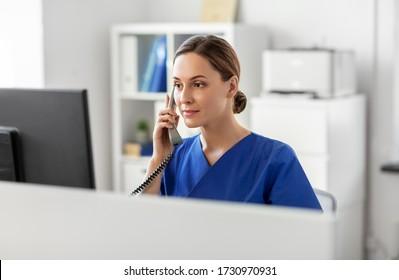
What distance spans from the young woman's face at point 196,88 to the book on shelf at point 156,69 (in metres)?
2.65

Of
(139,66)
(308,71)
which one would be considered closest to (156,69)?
(139,66)

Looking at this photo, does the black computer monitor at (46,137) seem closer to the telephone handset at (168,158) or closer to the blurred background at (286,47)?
the telephone handset at (168,158)

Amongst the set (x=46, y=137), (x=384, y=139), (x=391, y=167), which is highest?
(x=46, y=137)

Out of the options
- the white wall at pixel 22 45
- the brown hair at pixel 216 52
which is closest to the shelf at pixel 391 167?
the white wall at pixel 22 45

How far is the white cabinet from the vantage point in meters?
3.78

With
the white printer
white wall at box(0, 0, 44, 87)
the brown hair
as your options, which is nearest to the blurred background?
white wall at box(0, 0, 44, 87)

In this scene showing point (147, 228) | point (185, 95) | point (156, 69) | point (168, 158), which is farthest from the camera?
point (156, 69)

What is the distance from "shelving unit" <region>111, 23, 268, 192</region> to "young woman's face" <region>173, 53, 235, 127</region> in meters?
2.42

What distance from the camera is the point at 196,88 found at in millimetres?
Result: 1687

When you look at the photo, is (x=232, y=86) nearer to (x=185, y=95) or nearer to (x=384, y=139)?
(x=185, y=95)

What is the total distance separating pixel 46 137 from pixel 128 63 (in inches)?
119

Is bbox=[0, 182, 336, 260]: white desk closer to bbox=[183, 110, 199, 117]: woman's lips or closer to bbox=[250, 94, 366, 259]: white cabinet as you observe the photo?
bbox=[183, 110, 199, 117]: woman's lips
